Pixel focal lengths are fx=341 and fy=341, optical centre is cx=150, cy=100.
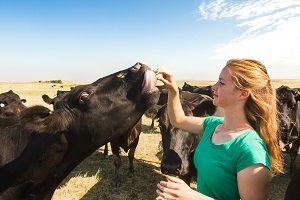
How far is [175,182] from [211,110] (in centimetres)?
563

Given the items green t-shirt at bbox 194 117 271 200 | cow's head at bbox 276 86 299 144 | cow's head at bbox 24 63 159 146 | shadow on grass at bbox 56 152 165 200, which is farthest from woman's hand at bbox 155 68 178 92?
cow's head at bbox 276 86 299 144

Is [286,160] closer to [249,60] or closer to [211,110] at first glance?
[211,110]

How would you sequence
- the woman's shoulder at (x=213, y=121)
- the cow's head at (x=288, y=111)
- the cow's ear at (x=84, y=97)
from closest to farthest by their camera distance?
1. the woman's shoulder at (x=213, y=121)
2. the cow's ear at (x=84, y=97)
3. the cow's head at (x=288, y=111)

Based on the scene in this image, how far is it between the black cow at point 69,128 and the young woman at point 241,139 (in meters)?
0.89

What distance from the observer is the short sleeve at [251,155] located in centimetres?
244

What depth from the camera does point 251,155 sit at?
8.06ft

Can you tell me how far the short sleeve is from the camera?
2436 mm

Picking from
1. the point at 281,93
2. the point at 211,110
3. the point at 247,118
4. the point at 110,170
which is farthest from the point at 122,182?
the point at 247,118

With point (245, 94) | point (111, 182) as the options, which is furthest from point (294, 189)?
point (111, 182)

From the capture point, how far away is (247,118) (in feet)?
9.27

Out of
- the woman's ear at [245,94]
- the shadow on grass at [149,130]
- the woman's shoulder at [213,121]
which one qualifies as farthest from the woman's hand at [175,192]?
the shadow on grass at [149,130]

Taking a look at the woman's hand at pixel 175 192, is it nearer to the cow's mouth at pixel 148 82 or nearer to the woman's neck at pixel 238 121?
the woman's neck at pixel 238 121

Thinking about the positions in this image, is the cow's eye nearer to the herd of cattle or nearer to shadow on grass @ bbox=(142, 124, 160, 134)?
the herd of cattle

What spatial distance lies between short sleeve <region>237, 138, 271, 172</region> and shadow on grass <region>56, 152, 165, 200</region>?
6350mm
